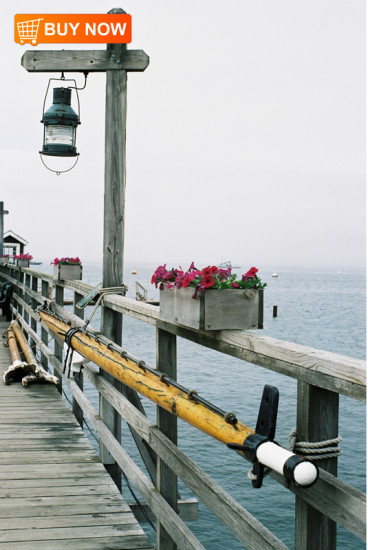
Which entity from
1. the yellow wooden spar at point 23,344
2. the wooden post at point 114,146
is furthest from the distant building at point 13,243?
the wooden post at point 114,146

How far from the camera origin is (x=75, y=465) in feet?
13.6

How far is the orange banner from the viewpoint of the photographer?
457cm

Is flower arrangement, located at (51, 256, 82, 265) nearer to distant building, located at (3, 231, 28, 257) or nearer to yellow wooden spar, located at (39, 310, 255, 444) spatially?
yellow wooden spar, located at (39, 310, 255, 444)

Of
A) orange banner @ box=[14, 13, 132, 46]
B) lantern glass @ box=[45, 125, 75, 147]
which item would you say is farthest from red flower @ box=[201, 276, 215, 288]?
lantern glass @ box=[45, 125, 75, 147]

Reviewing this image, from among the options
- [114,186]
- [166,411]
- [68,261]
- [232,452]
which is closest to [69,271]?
[68,261]

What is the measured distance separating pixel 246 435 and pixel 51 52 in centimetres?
375

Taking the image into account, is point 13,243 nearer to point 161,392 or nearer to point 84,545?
point 84,545

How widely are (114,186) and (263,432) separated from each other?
304cm

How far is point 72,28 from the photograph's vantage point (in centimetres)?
467

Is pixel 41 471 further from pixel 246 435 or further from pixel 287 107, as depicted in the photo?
pixel 287 107

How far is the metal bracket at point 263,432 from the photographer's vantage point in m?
1.85

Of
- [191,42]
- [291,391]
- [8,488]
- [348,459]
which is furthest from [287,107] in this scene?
[8,488]

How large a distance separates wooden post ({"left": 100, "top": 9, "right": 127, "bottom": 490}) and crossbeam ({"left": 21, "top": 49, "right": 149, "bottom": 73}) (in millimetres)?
39

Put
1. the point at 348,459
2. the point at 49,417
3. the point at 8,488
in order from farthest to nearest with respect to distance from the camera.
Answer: the point at 348,459 < the point at 49,417 < the point at 8,488
